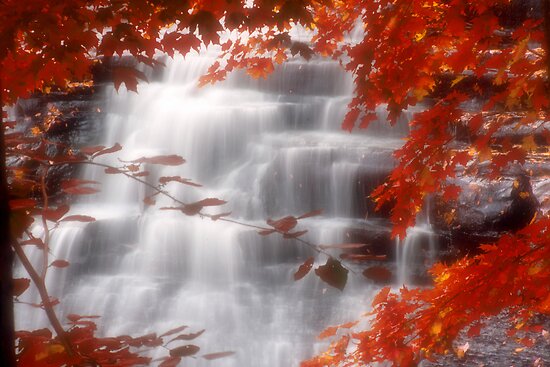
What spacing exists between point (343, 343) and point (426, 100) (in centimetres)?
836

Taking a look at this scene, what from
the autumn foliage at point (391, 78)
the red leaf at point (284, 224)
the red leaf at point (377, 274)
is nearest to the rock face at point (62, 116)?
the autumn foliage at point (391, 78)

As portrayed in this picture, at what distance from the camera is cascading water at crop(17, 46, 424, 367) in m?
8.03

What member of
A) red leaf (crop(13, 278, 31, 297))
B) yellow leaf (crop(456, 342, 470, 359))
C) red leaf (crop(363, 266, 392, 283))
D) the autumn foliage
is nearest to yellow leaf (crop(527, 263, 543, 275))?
the autumn foliage

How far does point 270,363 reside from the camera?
7129 mm

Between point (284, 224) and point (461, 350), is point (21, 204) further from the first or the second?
point (461, 350)

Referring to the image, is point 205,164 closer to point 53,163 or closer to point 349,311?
point 349,311

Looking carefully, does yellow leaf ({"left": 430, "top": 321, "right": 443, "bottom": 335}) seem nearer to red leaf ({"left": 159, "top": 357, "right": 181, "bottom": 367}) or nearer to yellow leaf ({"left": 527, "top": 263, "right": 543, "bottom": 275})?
yellow leaf ({"left": 527, "top": 263, "right": 543, "bottom": 275})

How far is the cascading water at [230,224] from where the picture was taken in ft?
26.3

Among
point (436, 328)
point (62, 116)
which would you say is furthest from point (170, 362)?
point (62, 116)

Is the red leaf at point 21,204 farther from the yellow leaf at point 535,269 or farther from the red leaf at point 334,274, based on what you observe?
the yellow leaf at point 535,269

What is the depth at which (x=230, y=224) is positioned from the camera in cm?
970

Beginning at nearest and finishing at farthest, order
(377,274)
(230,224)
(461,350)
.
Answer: (377,274), (461,350), (230,224)

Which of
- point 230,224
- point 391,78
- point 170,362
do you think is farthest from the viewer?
point 230,224

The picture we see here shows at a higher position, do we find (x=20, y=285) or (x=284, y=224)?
(x=284, y=224)
